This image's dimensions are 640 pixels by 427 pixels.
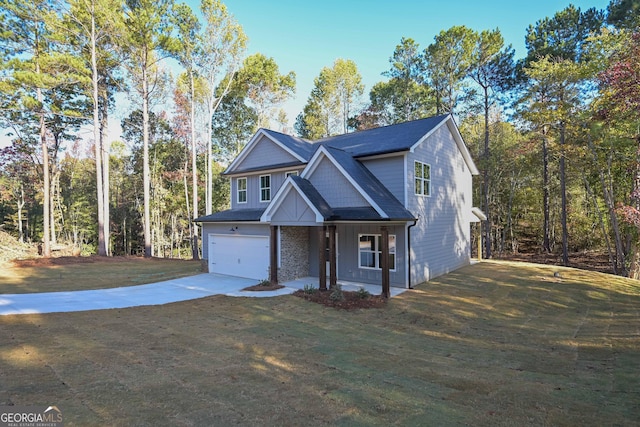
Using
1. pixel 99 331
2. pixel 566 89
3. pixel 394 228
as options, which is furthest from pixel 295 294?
pixel 566 89

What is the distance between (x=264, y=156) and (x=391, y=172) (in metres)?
7.44

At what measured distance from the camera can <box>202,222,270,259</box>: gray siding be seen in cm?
1470

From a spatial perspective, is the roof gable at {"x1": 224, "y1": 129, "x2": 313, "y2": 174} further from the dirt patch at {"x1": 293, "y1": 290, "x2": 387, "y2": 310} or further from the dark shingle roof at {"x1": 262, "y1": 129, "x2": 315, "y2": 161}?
the dirt patch at {"x1": 293, "y1": 290, "x2": 387, "y2": 310}

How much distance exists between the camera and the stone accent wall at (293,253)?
46.0 feet

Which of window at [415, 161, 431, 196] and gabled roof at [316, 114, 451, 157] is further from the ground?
gabled roof at [316, 114, 451, 157]

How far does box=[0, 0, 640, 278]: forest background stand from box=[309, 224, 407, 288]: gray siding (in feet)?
28.0

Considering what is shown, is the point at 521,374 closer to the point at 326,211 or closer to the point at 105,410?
the point at 105,410

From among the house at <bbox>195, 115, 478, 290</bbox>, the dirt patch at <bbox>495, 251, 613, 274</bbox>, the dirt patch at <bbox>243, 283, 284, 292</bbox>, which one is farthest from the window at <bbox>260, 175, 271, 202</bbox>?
the dirt patch at <bbox>495, 251, 613, 274</bbox>

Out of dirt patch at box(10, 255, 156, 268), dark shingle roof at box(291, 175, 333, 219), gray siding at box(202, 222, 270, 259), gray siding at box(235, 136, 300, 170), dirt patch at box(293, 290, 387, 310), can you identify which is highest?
gray siding at box(235, 136, 300, 170)

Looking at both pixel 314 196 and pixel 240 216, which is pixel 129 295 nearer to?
pixel 240 216

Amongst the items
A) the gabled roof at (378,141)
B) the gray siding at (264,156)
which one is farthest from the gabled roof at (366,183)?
the gray siding at (264,156)

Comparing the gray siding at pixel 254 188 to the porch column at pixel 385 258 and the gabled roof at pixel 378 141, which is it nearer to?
the gabled roof at pixel 378 141

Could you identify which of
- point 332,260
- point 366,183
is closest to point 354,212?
point 366,183

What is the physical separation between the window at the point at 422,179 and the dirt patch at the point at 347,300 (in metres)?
4.95
